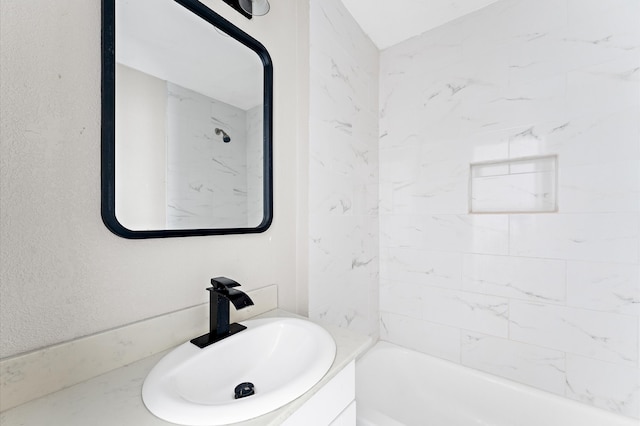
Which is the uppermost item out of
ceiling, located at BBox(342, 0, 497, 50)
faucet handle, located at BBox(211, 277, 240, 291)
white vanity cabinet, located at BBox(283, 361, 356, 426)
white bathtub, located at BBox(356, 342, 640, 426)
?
ceiling, located at BBox(342, 0, 497, 50)

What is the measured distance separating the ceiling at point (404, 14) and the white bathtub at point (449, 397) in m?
2.01

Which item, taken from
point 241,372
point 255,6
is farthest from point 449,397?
point 255,6

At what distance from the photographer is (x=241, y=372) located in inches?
32.3

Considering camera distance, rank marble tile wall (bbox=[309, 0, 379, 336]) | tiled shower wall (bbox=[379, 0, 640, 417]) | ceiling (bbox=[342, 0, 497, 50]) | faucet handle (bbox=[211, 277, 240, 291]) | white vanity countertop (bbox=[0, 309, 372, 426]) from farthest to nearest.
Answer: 1. ceiling (bbox=[342, 0, 497, 50])
2. marble tile wall (bbox=[309, 0, 379, 336])
3. tiled shower wall (bbox=[379, 0, 640, 417])
4. faucet handle (bbox=[211, 277, 240, 291])
5. white vanity countertop (bbox=[0, 309, 372, 426])

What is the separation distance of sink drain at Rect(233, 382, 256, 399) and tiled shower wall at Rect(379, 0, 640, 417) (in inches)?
54.0

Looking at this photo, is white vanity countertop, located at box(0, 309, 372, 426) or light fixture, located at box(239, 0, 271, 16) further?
light fixture, located at box(239, 0, 271, 16)

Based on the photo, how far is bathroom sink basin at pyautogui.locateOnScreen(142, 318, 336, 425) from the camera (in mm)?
528

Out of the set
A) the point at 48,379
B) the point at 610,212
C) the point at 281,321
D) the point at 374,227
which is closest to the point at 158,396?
the point at 48,379

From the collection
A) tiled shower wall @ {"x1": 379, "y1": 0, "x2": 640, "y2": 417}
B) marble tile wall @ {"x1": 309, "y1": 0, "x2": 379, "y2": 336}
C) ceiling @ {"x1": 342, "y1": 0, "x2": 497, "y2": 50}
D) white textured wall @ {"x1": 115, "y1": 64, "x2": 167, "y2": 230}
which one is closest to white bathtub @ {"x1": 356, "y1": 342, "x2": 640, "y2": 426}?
tiled shower wall @ {"x1": 379, "y1": 0, "x2": 640, "y2": 417}

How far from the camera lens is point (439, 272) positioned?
1.77 m

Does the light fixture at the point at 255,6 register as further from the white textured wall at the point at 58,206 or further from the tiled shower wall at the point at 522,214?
the tiled shower wall at the point at 522,214

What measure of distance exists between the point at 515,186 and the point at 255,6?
150 centimetres

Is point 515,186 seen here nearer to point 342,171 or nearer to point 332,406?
point 342,171

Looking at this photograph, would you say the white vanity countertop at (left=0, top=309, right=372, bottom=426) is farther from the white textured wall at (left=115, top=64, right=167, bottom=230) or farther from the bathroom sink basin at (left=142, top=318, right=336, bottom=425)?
the white textured wall at (left=115, top=64, right=167, bottom=230)
